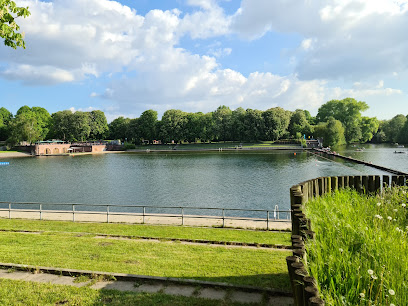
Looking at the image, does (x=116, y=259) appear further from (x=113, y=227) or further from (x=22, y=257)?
(x=113, y=227)

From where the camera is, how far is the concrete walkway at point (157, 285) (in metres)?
7.42

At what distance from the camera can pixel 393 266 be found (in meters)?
4.64

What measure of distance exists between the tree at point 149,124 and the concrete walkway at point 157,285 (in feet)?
451

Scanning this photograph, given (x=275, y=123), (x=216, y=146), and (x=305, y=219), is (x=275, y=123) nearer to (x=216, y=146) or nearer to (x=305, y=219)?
(x=216, y=146)

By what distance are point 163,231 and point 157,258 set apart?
19.5ft

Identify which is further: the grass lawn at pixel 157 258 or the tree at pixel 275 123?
the tree at pixel 275 123

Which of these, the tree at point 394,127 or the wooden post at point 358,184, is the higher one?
the tree at point 394,127

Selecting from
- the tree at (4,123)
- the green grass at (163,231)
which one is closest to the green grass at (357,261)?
the green grass at (163,231)

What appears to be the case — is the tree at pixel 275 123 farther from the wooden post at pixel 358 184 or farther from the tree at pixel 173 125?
the wooden post at pixel 358 184

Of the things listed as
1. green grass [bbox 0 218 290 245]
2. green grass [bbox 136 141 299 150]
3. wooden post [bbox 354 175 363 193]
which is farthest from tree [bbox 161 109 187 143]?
wooden post [bbox 354 175 363 193]

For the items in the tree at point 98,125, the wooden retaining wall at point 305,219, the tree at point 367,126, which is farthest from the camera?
the tree at point 98,125

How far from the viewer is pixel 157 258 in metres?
10.6

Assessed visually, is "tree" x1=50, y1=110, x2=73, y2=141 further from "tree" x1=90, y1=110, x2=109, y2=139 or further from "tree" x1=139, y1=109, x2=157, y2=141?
"tree" x1=139, y1=109, x2=157, y2=141

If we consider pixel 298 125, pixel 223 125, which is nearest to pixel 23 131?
pixel 223 125
